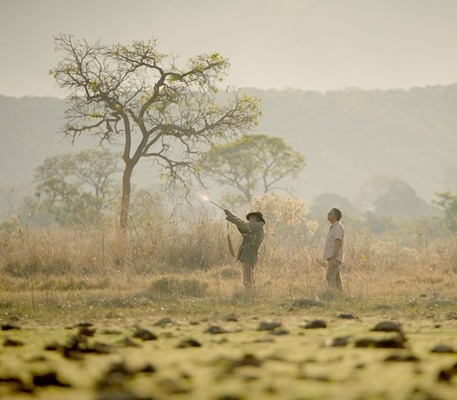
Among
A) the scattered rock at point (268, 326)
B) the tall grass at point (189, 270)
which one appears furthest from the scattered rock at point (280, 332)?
the tall grass at point (189, 270)

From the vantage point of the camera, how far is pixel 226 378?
2.46 metres

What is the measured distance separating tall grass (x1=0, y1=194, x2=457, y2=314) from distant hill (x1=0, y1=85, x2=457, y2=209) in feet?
387

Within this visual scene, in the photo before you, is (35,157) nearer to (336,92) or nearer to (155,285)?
(336,92)

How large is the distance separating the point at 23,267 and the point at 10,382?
1303cm

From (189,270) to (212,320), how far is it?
31.5ft

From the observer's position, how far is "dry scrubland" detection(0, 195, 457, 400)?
7.85 feet

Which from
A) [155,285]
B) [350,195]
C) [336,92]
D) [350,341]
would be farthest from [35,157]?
[350,341]

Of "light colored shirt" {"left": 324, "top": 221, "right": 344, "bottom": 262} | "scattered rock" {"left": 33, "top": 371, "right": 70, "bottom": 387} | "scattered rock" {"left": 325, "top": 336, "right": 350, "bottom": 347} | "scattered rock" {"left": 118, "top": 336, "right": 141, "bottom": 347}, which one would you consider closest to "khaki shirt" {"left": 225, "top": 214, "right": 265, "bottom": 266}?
"light colored shirt" {"left": 324, "top": 221, "right": 344, "bottom": 262}

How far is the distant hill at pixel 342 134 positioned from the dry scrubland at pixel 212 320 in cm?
11843

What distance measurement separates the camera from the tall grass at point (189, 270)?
9.77 metres

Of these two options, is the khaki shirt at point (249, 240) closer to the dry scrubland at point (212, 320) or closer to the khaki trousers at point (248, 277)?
the khaki trousers at point (248, 277)

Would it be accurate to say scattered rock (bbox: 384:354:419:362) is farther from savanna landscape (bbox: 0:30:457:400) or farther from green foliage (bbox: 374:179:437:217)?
green foliage (bbox: 374:179:437:217)

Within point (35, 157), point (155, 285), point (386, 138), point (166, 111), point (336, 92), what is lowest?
point (155, 285)

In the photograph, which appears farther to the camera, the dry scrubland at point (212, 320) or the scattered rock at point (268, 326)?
the scattered rock at point (268, 326)
